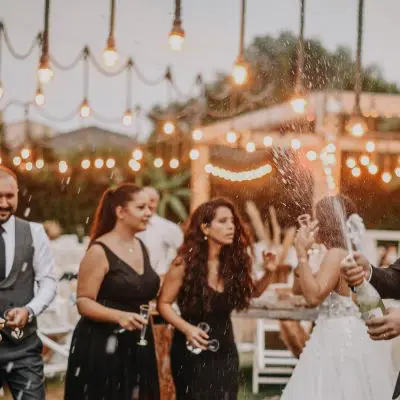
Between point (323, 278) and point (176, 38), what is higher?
point (176, 38)

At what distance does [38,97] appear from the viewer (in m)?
9.20

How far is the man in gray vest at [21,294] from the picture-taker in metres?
3.74

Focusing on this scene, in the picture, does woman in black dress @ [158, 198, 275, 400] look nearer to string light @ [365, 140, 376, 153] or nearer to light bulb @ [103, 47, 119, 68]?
light bulb @ [103, 47, 119, 68]

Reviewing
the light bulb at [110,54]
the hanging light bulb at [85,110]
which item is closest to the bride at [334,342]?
the light bulb at [110,54]

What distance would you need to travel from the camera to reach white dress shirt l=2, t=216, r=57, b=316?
384cm

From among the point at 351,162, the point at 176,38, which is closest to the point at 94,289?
the point at 176,38

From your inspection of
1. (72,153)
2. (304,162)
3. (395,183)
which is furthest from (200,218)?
(72,153)

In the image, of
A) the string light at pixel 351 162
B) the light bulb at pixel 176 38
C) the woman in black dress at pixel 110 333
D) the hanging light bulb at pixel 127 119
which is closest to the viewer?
the woman in black dress at pixel 110 333

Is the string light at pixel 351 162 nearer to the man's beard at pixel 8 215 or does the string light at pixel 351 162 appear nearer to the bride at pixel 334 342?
the bride at pixel 334 342

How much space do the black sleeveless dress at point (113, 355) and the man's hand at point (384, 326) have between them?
168cm

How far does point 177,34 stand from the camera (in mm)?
6426

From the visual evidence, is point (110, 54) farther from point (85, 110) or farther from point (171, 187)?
point (171, 187)

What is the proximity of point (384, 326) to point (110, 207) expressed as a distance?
2086 millimetres

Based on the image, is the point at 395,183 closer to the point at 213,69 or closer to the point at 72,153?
the point at 72,153
